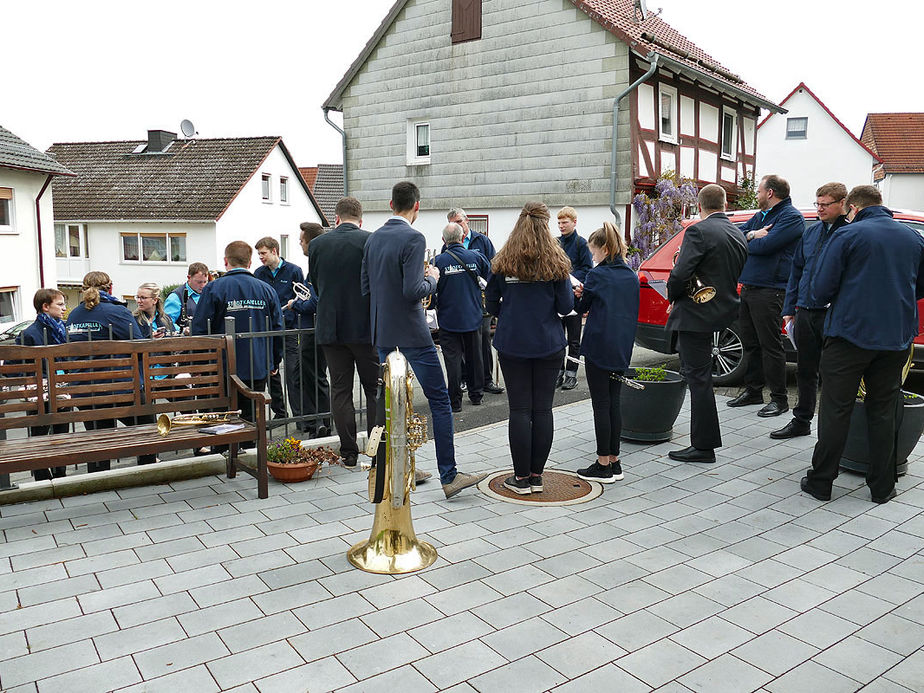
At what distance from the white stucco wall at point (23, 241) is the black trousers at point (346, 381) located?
22.7 meters

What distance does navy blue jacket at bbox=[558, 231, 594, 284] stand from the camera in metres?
8.70

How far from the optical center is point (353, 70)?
79.6ft

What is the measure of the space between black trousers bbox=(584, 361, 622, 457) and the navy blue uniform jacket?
4.26 ft

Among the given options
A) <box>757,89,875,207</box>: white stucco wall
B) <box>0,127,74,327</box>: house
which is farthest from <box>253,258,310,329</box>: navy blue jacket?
<box>757,89,875,207</box>: white stucco wall

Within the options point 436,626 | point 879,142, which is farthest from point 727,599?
point 879,142

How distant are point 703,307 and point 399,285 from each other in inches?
96.5

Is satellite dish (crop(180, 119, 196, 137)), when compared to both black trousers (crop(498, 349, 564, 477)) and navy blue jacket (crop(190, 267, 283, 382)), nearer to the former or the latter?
navy blue jacket (crop(190, 267, 283, 382))

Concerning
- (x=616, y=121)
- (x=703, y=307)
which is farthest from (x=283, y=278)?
(x=616, y=121)

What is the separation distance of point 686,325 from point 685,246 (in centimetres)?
62

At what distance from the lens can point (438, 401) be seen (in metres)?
5.45

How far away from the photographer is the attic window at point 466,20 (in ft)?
71.5

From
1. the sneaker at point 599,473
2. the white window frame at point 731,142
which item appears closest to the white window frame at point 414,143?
the white window frame at point 731,142

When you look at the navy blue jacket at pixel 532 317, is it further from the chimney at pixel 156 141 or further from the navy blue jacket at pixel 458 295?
the chimney at pixel 156 141

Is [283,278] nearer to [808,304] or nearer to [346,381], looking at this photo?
[346,381]
